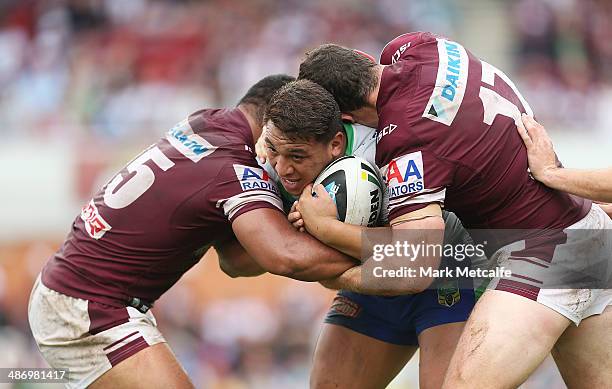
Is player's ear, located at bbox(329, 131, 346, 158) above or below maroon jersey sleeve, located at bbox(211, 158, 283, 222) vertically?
above

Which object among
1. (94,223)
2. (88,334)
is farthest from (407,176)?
(88,334)

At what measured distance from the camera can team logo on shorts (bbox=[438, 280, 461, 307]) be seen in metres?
6.95

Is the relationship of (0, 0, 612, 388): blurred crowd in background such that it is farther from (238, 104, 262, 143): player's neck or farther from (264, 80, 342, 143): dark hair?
(264, 80, 342, 143): dark hair

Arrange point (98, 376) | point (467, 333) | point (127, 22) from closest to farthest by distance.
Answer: point (467, 333) < point (98, 376) < point (127, 22)

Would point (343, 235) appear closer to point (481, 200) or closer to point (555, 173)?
point (481, 200)

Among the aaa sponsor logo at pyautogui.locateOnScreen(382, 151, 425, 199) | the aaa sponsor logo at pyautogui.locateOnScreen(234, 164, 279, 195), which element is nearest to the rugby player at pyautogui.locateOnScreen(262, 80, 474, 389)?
the aaa sponsor logo at pyautogui.locateOnScreen(234, 164, 279, 195)

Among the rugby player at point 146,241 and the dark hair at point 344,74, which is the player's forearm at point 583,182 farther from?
the rugby player at point 146,241

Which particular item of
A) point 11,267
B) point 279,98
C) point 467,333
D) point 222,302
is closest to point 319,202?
point 279,98

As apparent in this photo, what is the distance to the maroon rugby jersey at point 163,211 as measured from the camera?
670 centimetres

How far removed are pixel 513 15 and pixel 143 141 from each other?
6.50 meters

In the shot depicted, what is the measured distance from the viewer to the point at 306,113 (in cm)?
638

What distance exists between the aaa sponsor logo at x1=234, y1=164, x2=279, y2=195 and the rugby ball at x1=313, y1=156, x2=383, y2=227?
1.06ft

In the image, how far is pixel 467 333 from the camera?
6.18 m

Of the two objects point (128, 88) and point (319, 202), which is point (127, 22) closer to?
point (128, 88)
